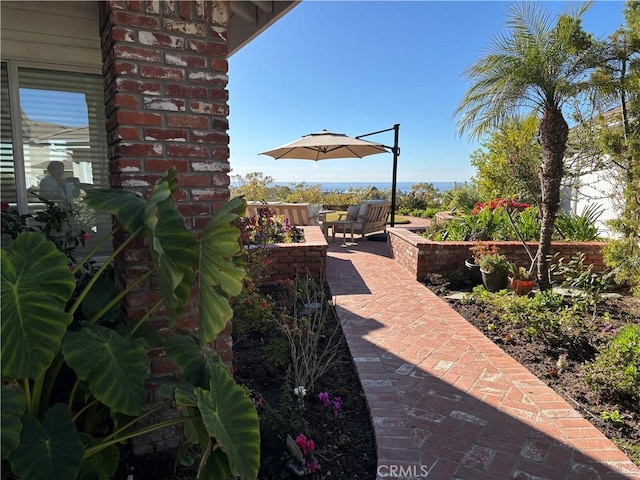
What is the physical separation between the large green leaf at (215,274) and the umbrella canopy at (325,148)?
24.9 ft

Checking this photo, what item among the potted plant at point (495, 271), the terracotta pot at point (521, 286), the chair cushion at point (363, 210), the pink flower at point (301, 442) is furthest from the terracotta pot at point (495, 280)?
the chair cushion at point (363, 210)

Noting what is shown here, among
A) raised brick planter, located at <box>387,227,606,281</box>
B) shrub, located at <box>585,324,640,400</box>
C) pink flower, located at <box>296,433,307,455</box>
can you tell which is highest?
raised brick planter, located at <box>387,227,606,281</box>

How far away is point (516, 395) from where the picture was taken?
2.86 meters

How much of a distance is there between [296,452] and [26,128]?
3419mm

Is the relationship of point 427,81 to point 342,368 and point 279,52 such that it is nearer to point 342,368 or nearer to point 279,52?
point 279,52

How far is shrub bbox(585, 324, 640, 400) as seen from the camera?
2680mm

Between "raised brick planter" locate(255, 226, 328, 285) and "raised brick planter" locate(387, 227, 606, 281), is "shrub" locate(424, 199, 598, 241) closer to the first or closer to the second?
"raised brick planter" locate(387, 227, 606, 281)

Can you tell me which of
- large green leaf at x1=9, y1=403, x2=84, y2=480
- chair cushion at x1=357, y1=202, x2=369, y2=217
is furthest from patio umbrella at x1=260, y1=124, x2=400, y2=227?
large green leaf at x1=9, y1=403, x2=84, y2=480

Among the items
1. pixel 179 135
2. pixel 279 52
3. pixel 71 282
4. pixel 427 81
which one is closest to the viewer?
pixel 71 282

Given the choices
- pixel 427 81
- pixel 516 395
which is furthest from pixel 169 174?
pixel 427 81

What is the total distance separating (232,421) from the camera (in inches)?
53.5

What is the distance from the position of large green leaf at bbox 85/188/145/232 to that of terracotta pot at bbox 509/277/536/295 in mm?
5051

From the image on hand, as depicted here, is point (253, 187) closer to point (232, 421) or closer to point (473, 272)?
point (473, 272)

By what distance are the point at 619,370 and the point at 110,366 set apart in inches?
129
